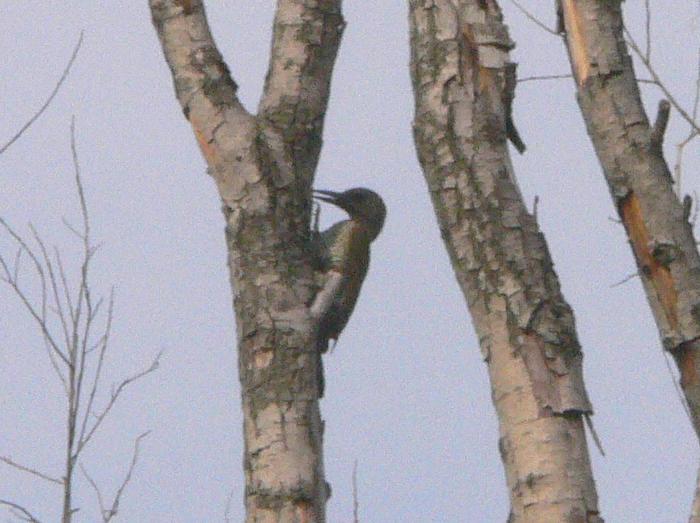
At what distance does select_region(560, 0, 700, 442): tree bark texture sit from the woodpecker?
3.60 feet

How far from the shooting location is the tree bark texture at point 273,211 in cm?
409

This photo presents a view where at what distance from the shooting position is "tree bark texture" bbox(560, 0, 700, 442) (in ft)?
12.0

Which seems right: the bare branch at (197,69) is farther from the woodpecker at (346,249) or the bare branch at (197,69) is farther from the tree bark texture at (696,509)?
the tree bark texture at (696,509)

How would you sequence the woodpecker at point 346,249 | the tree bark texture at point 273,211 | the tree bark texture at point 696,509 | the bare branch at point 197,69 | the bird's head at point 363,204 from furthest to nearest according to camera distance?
the bird's head at point 363,204
the woodpecker at point 346,249
the bare branch at point 197,69
the tree bark texture at point 273,211
the tree bark texture at point 696,509

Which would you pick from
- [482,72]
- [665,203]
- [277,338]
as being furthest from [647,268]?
[277,338]

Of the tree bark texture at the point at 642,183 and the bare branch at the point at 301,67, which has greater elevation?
the bare branch at the point at 301,67

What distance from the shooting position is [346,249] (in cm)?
536

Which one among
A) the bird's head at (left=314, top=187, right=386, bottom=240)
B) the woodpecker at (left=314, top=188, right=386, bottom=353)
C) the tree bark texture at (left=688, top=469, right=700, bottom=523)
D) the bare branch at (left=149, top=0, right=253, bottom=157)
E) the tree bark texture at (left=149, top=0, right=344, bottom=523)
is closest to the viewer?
the tree bark texture at (left=688, top=469, right=700, bottom=523)

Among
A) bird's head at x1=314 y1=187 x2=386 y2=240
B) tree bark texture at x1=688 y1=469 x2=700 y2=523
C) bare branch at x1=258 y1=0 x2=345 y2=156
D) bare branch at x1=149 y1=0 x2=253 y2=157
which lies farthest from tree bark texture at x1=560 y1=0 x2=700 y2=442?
bird's head at x1=314 y1=187 x2=386 y2=240

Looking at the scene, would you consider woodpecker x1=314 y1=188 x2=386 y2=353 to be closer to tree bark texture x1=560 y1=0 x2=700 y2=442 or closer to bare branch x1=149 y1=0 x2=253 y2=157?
bare branch x1=149 y1=0 x2=253 y2=157

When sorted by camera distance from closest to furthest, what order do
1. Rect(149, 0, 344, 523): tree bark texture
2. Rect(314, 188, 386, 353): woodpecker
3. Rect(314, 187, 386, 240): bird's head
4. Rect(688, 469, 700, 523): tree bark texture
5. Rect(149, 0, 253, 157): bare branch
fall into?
Rect(688, 469, 700, 523): tree bark texture → Rect(149, 0, 344, 523): tree bark texture → Rect(149, 0, 253, 157): bare branch → Rect(314, 188, 386, 353): woodpecker → Rect(314, 187, 386, 240): bird's head

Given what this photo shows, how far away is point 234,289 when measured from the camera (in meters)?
4.36

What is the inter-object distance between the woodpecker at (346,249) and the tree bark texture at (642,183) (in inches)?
43.1

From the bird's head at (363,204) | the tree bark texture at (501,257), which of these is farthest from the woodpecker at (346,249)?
the tree bark texture at (501,257)
